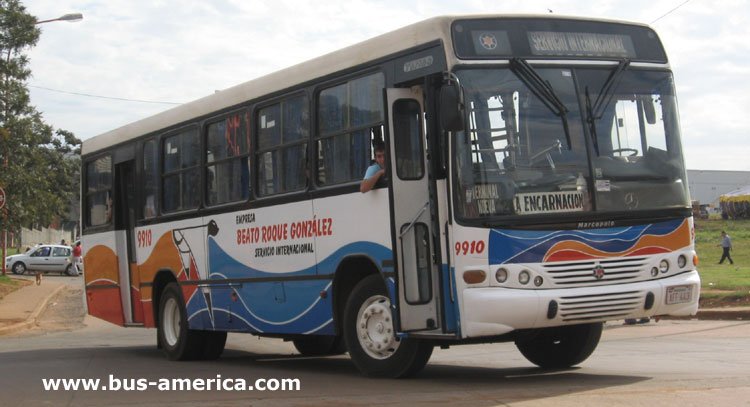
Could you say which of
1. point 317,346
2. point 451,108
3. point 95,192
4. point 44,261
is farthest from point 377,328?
point 44,261

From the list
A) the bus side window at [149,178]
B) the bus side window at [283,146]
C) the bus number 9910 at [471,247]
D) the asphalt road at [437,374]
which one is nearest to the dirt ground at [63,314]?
the asphalt road at [437,374]

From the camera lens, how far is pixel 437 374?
11836 millimetres

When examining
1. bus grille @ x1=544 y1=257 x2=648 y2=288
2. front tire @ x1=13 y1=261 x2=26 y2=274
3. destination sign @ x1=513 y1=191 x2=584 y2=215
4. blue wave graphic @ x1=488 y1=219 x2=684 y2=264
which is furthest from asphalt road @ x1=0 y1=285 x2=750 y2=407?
front tire @ x1=13 y1=261 x2=26 y2=274

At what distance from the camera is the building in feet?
372

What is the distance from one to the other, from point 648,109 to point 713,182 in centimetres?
10837

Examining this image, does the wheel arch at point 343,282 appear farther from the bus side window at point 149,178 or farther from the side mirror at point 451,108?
the bus side window at point 149,178

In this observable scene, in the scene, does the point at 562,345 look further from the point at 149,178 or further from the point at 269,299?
the point at 149,178

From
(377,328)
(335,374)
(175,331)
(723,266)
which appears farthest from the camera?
(723,266)

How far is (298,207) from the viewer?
1234 cm

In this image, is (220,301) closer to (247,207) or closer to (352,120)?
(247,207)

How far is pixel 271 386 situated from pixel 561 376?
287 centimetres

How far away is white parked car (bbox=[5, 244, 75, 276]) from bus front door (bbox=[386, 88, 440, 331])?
46.4m

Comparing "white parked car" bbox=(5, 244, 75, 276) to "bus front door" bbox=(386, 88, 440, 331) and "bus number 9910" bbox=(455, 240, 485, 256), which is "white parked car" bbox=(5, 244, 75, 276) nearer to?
"bus front door" bbox=(386, 88, 440, 331)

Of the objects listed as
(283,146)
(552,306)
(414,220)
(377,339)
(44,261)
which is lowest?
(377,339)
